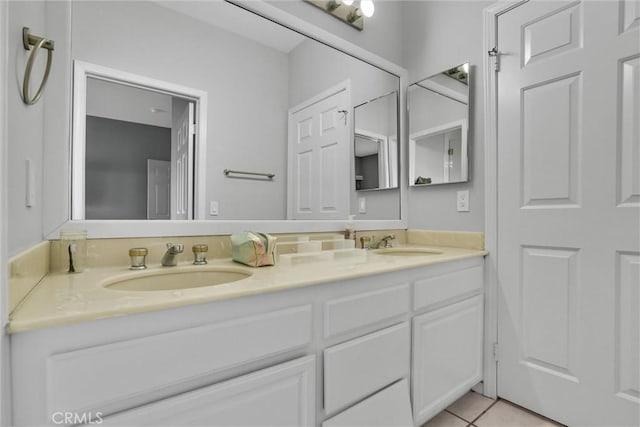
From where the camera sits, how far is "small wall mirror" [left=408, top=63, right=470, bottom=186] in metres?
1.80

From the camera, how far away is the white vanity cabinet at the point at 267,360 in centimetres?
60

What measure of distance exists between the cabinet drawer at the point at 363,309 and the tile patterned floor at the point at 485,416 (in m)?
0.69

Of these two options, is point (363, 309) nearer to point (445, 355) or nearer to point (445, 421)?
point (445, 355)

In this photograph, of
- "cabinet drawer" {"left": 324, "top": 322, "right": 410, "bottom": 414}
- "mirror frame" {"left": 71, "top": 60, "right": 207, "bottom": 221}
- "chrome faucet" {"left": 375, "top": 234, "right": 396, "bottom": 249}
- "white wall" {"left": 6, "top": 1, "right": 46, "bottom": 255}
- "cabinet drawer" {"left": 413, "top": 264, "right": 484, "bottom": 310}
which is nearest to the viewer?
"white wall" {"left": 6, "top": 1, "right": 46, "bottom": 255}

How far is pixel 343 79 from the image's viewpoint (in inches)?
72.5

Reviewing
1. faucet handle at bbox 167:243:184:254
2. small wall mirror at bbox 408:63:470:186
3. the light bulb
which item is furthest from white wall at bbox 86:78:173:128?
small wall mirror at bbox 408:63:470:186

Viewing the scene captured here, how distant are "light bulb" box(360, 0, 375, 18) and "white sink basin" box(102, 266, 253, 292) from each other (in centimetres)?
160

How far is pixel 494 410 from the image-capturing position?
5.11 ft

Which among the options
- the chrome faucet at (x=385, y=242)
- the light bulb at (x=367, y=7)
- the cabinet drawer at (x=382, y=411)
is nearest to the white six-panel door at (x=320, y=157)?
the chrome faucet at (x=385, y=242)

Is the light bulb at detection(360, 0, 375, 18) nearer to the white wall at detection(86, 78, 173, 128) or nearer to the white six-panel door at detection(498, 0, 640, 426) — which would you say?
the white six-panel door at detection(498, 0, 640, 426)

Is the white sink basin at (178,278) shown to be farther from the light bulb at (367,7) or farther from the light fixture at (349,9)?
the light bulb at (367,7)

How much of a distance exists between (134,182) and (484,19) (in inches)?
75.7

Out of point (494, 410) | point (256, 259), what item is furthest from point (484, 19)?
point (494, 410)

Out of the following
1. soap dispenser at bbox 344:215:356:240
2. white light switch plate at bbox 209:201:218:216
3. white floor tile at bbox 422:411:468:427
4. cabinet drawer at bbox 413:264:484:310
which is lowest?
white floor tile at bbox 422:411:468:427
